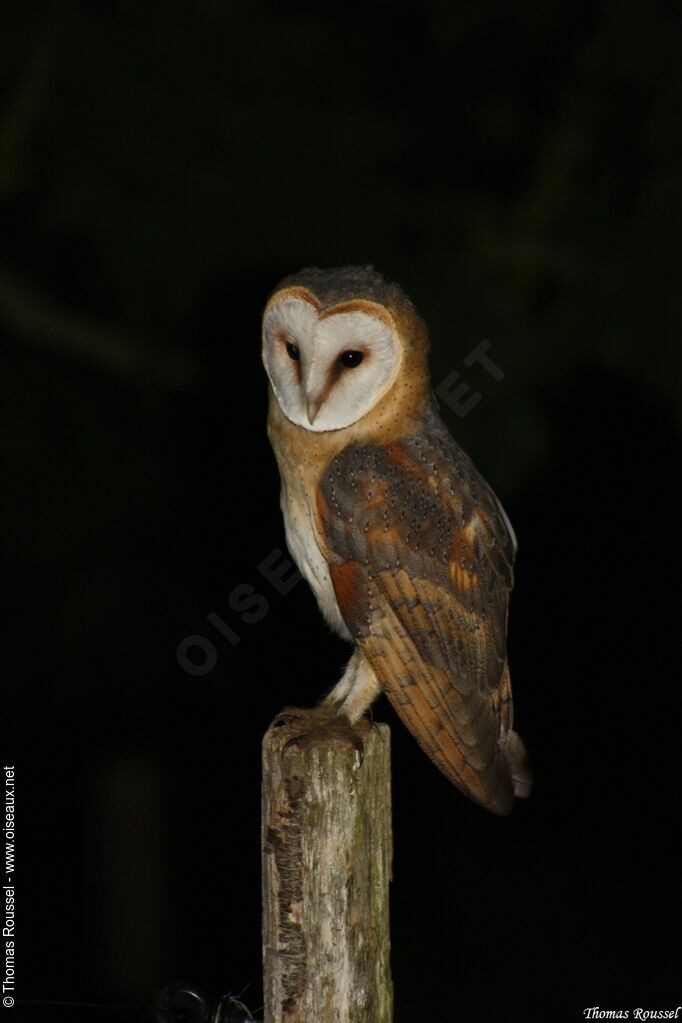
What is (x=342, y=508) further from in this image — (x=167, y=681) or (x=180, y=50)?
(x=167, y=681)

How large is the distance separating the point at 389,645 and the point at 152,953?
11.9ft

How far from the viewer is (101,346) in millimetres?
5379

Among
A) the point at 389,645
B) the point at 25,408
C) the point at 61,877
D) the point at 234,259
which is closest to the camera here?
the point at 389,645

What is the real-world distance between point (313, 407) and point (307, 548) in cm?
36

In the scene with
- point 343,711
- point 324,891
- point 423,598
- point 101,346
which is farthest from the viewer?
point 101,346

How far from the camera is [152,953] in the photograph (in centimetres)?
Result: 585

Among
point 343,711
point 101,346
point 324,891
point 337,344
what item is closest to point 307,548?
point 343,711

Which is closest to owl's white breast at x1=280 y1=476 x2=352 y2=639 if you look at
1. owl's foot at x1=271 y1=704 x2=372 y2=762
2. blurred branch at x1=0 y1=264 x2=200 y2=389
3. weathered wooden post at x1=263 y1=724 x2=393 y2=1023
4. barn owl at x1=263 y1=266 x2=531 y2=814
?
barn owl at x1=263 y1=266 x2=531 y2=814

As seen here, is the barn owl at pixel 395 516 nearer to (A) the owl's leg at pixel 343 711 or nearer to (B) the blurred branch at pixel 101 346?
(A) the owl's leg at pixel 343 711

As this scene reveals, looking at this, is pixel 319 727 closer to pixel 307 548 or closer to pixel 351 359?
pixel 307 548

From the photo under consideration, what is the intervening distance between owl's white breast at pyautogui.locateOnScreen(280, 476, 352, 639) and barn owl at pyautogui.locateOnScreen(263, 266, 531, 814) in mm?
27

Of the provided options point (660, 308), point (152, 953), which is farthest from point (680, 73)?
point (152, 953)

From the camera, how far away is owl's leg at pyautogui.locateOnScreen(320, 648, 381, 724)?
2.85m

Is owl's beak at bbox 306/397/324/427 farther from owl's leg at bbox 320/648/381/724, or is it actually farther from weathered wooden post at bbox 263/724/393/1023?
weathered wooden post at bbox 263/724/393/1023
